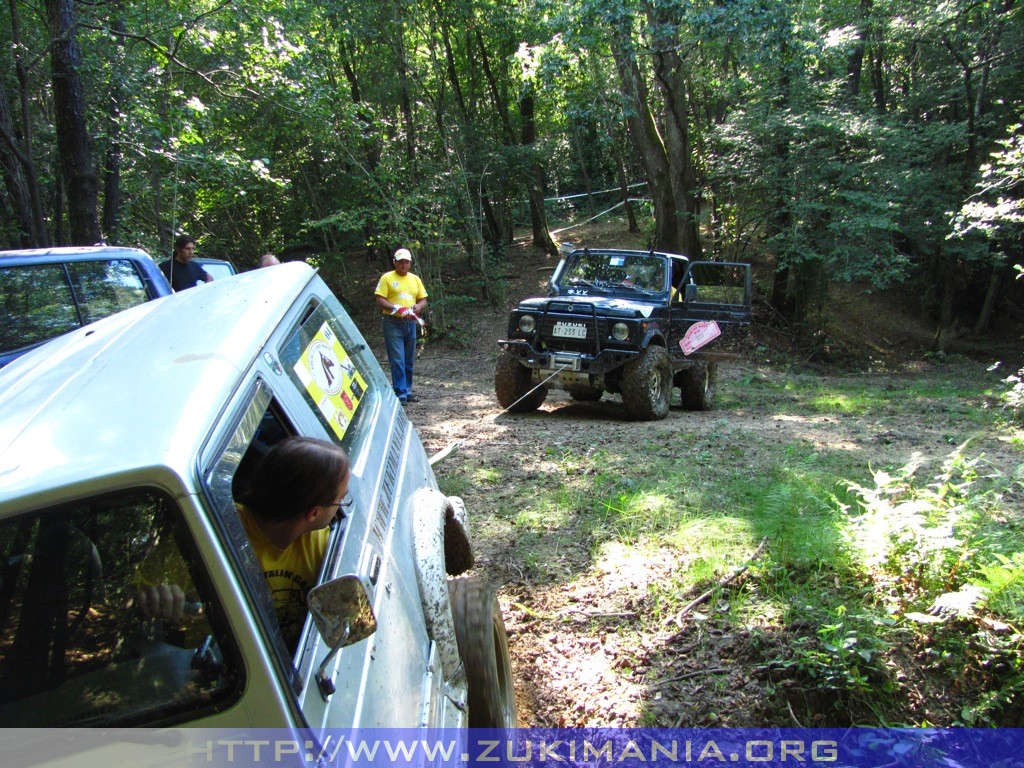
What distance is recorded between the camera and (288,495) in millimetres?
1763

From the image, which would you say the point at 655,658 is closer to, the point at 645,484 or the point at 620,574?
the point at 620,574

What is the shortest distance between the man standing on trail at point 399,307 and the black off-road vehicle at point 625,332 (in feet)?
3.58

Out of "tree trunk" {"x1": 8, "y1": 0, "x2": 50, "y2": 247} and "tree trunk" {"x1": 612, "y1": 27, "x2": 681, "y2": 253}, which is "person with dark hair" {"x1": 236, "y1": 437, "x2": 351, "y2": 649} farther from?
"tree trunk" {"x1": 612, "y1": 27, "x2": 681, "y2": 253}

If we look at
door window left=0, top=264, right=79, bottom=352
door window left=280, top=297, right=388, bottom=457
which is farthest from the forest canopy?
door window left=280, top=297, right=388, bottom=457

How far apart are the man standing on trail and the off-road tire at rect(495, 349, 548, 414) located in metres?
1.04

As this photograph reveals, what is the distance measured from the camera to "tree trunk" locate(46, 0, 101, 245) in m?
8.21

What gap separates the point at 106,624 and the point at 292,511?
495 millimetres

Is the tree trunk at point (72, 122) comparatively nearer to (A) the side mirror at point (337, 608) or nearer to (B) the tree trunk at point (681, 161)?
(A) the side mirror at point (337, 608)

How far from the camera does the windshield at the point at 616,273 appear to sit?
28.3 ft

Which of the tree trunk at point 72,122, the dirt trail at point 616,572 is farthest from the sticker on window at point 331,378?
A: the tree trunk at point 72,122

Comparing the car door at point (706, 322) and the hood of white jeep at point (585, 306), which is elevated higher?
the hood of white jeep at point (585, 306)

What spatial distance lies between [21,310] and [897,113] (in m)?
16.7

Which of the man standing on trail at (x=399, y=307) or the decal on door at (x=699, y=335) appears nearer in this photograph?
the man standing on trail at (x=399, y=307)

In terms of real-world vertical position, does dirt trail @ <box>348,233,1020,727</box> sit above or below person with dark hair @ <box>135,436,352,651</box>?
below
